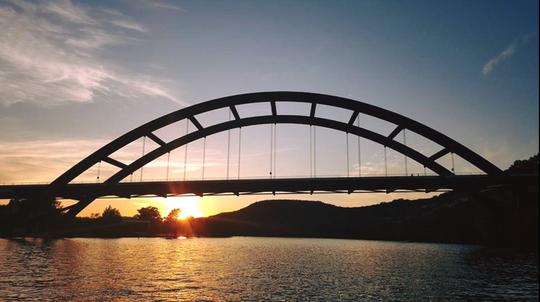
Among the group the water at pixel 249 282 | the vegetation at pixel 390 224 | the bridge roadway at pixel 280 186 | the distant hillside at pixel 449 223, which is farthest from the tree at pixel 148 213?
the water at pixel 249 282

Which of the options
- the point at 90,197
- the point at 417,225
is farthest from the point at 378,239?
the point at 90,197

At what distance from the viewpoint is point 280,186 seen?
6144cm

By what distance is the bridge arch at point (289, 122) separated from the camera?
2063 inches

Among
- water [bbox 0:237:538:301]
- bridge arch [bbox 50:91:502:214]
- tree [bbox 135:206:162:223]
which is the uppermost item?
bridge arch [bbox 50:91:502:214]

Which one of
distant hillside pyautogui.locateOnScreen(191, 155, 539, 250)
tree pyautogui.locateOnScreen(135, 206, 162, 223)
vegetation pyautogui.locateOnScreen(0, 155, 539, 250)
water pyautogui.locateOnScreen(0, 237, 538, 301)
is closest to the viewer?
water pyautogui.locateOnScreen(0, 237, 538, 301)

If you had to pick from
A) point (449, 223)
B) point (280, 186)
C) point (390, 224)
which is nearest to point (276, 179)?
point (280, 186)

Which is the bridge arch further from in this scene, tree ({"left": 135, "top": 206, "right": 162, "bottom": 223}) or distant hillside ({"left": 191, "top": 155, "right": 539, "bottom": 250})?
tree ({"left": 135, "top": 206, "right": 162, "bottom": 223})

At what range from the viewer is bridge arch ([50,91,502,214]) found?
5241 cm

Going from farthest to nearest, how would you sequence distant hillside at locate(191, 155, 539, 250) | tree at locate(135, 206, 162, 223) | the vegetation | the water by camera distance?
tree at locate(135, 206, 162, 223) → the vegetation → distant hillside at locate(191, 155, 539, 250) → the water

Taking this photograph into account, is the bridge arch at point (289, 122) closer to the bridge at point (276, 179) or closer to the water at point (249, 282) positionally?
the bridge at point (276, 179)

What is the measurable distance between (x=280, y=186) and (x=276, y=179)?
125 cm

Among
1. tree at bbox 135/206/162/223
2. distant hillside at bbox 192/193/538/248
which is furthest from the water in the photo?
tree at bbox 135/206/162/223

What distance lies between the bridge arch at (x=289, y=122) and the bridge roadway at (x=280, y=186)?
265cm

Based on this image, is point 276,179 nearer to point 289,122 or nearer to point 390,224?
point 289,122
